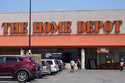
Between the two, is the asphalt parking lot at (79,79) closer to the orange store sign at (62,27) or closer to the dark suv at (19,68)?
the dark suv at (19,68)

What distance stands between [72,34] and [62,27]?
1596 mm

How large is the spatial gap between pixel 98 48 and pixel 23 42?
9742 mm

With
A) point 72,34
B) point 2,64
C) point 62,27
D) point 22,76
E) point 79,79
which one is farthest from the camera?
point 62,27

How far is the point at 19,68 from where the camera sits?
28.5m

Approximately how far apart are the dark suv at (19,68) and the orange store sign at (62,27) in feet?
91.5

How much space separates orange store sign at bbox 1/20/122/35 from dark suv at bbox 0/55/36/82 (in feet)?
91.5

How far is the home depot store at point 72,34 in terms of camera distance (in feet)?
183

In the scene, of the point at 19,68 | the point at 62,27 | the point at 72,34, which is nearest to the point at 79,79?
the point at 19,68

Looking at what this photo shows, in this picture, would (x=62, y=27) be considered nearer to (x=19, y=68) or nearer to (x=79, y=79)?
(x=79, y=79)

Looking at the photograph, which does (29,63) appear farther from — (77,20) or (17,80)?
(77,20)

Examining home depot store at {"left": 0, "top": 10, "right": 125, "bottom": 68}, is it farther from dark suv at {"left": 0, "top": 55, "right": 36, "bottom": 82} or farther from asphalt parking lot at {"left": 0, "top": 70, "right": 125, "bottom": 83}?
dark suv at {"left": 0, "top": 55, "right": 36, "bottom": 82}

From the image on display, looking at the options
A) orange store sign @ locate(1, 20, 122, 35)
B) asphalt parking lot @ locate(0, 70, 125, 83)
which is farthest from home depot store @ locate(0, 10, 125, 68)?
asphalt parking lot @ locate(0, 70, 125, 83)

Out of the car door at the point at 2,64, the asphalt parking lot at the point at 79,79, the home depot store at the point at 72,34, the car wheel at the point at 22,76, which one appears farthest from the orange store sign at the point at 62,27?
the car wheel at the point at 22,76

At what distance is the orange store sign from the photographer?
5588 centimetres
